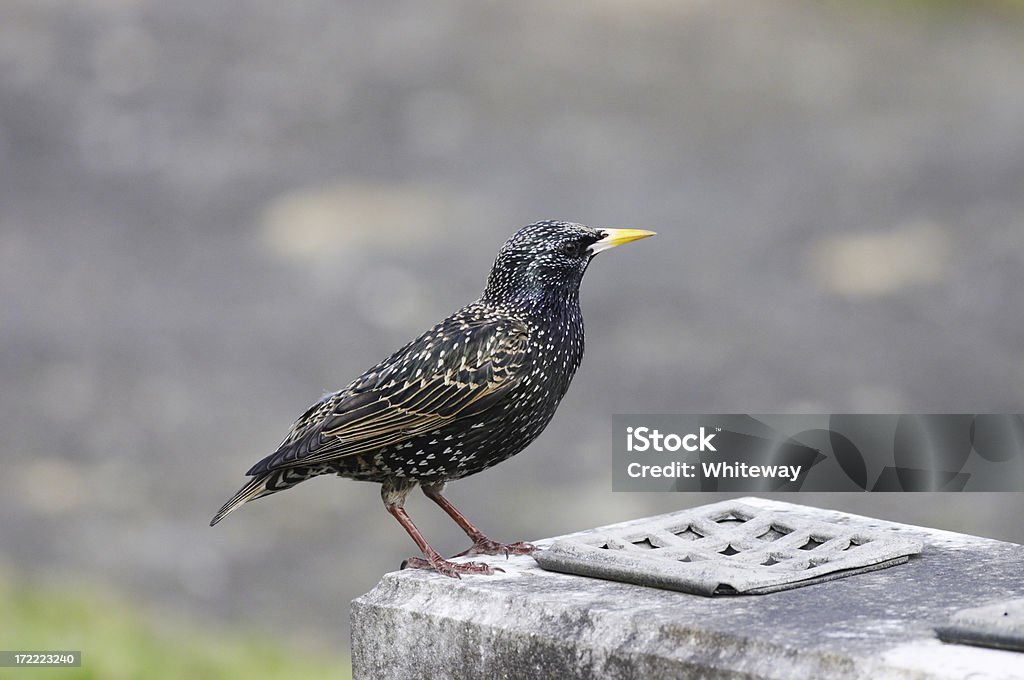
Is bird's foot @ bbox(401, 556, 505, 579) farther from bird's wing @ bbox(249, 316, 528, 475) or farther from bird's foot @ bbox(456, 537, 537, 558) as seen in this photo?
Result: bird's wing @ bbox(249, 316, 528, 475)

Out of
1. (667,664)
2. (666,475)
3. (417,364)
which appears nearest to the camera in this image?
(667,664)

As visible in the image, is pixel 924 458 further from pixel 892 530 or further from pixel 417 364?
pixel 417 364

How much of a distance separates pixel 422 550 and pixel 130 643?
2.51 m

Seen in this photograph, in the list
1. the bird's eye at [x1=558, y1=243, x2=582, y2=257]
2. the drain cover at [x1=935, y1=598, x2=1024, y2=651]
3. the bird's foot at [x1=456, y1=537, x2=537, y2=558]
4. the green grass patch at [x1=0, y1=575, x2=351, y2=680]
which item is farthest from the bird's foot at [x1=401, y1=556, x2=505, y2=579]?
the green grass patch at [x1=0, y1=575, x2=351, y2=680]

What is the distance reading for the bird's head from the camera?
3168 mm

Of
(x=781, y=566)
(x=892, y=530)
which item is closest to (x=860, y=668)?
(x=781, y=566)

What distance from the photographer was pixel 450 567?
119 inches

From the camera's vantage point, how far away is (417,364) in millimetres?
3094

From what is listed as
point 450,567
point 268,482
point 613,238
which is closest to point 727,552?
point 450,567

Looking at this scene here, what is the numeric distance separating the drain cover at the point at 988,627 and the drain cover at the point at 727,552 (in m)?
0.43

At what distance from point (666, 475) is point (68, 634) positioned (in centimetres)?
248

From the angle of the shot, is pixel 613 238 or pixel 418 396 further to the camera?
pixel 613 238

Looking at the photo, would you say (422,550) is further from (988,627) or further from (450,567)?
(988,627)

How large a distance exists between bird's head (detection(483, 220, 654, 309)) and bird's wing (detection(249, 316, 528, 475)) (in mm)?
109
